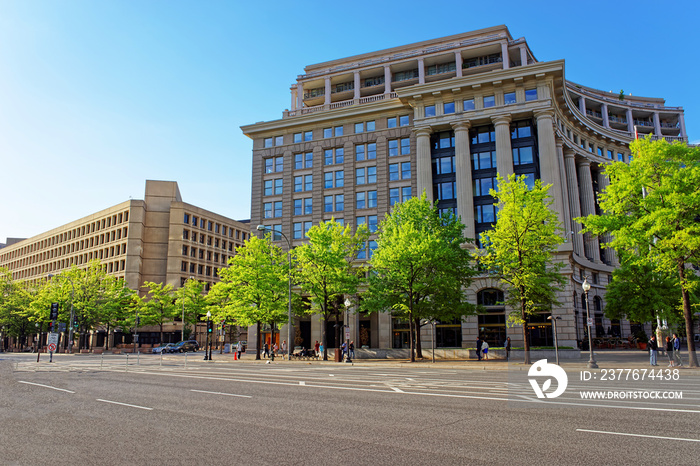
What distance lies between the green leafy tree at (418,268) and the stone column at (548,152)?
14.4m

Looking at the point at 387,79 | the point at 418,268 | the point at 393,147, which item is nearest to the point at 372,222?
the point at 393,147

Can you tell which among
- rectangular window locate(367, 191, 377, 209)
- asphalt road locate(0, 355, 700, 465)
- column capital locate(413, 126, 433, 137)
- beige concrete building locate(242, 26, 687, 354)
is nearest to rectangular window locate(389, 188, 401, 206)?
beige concrete building locate(242, 26, 687, 354)

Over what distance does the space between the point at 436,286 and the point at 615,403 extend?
25.6 meters

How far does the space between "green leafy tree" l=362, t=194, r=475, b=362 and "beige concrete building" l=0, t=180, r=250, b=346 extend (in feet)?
200

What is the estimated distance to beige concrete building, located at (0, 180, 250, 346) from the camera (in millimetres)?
89750

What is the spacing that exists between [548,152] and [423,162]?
12.9 meters

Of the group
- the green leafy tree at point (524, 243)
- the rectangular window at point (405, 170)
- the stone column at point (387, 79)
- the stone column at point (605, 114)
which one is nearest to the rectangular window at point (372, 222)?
the rectangular window at point (405, 170)

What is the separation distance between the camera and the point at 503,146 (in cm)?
5106

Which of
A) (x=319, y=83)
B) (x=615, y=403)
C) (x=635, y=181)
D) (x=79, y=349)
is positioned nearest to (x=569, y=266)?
(x=635, y=181)

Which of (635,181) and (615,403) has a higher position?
(635,181)

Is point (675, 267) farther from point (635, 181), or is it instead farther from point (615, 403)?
point (615, 403)

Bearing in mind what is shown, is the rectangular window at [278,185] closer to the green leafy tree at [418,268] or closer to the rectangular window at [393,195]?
the rectangular window at [393,195]

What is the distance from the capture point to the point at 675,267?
2761cm

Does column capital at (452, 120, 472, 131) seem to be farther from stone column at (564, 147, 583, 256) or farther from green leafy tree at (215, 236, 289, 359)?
green leafy tree at (215, 236, 289, 359)
